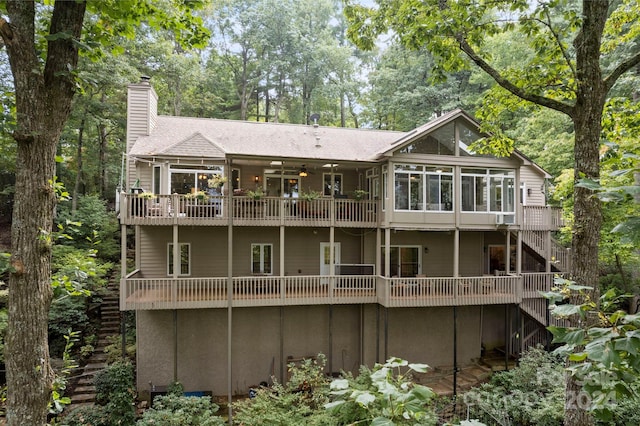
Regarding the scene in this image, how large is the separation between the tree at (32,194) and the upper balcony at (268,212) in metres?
7.95

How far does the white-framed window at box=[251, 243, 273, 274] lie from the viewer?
13.4m

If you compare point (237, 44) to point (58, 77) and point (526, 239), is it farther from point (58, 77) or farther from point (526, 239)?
point (58, 77)

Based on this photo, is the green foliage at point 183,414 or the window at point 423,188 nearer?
the green foliage at point 183,414

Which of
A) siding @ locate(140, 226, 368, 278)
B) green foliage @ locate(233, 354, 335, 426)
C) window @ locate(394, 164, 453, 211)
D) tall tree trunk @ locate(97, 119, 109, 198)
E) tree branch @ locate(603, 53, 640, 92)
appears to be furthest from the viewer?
tall tree trunk @ locate(97, 119, 109, 198)

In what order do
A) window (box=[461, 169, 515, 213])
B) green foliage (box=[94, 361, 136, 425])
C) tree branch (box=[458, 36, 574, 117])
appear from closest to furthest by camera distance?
tree branch (box=[458, 36, 574, 117]) < green foliage (box=[94, 361, 136, 425]) < window (box=[461, 169, 515, 213])

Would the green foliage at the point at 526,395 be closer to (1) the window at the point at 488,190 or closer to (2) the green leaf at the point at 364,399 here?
(1) the window at the point at 488,190

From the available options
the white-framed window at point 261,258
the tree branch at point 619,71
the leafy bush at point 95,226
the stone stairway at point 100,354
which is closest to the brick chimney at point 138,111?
the white-framed window at point 261,258

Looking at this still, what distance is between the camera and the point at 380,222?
12.5 meters

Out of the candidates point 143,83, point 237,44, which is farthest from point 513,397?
point 237,44

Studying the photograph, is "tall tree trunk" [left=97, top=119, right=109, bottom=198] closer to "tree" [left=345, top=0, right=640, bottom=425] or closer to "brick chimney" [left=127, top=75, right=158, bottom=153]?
"brick chimney" [left=127, top=75, right=158, bottom=153]

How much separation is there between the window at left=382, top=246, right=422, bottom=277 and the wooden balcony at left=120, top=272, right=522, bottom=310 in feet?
6.21

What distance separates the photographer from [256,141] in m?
13.4

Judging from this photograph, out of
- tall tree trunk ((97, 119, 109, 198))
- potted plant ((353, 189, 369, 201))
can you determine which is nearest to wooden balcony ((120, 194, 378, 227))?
potted plant ((353, 189, 369, 201))

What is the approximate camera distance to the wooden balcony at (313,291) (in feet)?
35.7
